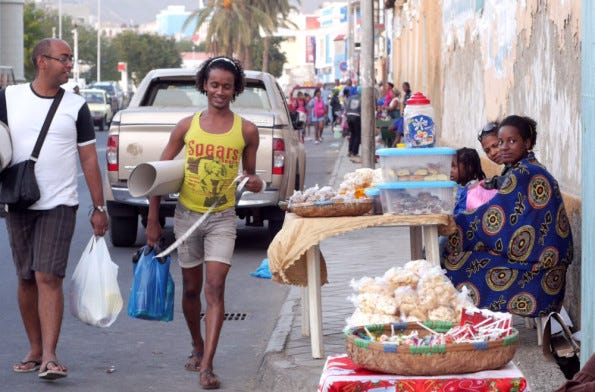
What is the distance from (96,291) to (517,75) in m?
5.13

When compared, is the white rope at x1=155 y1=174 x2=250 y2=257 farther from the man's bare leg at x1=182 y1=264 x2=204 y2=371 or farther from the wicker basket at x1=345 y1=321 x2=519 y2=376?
the wicker basket at x1=345 y1=321 x2=519 y2=376

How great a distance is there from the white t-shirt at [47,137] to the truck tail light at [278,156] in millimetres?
5552

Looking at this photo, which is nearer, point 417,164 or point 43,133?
point 417,164

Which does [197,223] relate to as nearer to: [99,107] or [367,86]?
[367,86]

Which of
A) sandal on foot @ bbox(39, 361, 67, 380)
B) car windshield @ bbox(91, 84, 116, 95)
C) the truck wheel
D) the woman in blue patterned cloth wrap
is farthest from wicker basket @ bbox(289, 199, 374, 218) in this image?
car windshield @ bbox(91, 84, 116, 95)

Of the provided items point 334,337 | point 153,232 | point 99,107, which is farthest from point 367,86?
point 99,107

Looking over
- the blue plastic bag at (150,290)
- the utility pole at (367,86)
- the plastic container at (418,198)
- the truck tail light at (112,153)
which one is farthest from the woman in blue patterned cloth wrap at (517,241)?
the utility pole at (367,86)

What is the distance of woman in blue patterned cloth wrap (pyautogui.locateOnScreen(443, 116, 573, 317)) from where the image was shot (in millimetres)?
7188

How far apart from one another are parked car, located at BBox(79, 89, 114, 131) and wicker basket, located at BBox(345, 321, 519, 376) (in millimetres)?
47173

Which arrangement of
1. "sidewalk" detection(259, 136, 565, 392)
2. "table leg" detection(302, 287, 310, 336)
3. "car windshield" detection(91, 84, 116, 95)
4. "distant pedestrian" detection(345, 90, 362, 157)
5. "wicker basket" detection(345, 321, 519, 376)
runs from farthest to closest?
"car windshield" detection(91, 84, 116, 95)
"distant pedestrian" detection(345, 90, 362, 157)
"table leg" detection(302, 287, 310, 336)
"sidewalk" detection(259, 136, 565, 392)
"wicker basket" detection(345, 321, 519, 376)

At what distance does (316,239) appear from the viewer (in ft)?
22.7

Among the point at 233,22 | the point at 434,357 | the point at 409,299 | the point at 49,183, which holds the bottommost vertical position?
the point at 434,357

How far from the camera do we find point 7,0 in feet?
237

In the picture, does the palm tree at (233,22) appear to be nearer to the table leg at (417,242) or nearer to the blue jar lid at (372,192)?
the table leg at (417,242)
